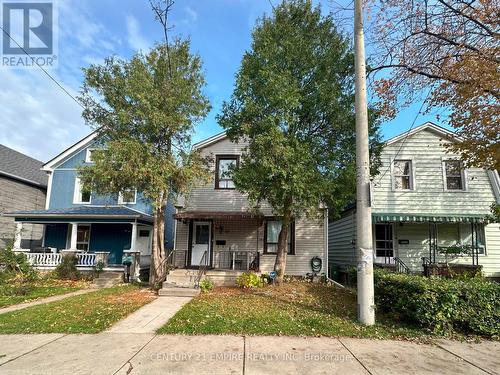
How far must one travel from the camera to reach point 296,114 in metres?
10.8

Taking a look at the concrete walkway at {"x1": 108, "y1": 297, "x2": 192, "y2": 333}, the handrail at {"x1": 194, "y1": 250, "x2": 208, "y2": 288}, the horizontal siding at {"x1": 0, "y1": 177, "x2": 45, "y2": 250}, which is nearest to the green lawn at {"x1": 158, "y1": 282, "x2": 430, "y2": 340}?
the concrete walkway at {"x1": 108, "y1": 297, "x2": 192, "y2": 333}

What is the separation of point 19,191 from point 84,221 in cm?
657

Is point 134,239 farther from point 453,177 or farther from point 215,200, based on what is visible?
point 453,177

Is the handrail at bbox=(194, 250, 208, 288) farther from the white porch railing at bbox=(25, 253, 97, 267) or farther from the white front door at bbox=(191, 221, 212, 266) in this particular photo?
the white porch railing at bbox=(25, 253, 97, 267)

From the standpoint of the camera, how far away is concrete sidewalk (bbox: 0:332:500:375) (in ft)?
15.5

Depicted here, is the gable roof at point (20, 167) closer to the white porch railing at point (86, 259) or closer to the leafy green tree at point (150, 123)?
the white porch railing at point (86, 259)

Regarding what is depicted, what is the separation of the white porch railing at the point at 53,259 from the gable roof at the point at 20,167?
6293mm

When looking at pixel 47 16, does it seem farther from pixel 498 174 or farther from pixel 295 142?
pixel 498 174

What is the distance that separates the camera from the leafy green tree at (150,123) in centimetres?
1098

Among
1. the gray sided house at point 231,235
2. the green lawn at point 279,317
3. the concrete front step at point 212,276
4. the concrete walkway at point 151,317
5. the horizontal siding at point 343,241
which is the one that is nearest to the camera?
the green lawn at point 279,317

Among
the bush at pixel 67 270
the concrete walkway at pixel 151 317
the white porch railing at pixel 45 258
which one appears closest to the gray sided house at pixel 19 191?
the white porch railing at pixel 45 258

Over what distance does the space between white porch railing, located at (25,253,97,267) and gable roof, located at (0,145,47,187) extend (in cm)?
629

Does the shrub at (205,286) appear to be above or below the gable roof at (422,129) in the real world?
below

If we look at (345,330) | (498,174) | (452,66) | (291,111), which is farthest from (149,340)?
(498,174)
